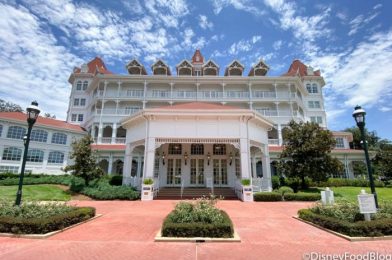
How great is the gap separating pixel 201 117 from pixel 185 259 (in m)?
10.8

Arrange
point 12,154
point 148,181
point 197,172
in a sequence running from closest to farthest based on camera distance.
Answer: point 148,181 < point 197,172 < point 12,154

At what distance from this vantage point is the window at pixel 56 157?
26.6 m

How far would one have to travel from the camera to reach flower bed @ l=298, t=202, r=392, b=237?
590cm

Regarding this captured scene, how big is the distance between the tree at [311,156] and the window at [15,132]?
1176 inches

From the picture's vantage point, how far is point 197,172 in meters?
18.0

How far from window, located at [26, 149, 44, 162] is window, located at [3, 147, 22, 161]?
1003mm

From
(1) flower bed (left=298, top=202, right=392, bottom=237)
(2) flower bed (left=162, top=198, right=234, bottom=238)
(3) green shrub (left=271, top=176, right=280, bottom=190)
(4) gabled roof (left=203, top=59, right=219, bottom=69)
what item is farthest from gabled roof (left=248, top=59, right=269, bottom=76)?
(2) flower bed (left=162, top=198, right=234, bottom=238)

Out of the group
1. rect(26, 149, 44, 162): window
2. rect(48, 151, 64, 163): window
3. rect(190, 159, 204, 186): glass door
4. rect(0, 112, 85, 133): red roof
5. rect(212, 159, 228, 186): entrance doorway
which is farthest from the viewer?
rect(48, 151, 64, 163): window

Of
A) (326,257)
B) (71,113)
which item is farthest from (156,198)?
(71,113)

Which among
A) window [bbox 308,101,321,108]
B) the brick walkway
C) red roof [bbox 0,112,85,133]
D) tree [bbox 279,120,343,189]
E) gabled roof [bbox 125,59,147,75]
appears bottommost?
the brick walkway

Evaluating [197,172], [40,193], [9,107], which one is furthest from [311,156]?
[9,107]

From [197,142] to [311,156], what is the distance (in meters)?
10.2

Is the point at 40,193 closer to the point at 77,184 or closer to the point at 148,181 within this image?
the point at 77,184

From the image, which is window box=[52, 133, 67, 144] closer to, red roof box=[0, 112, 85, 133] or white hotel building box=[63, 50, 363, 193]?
red roof box=[0, 112, 85, 133]
